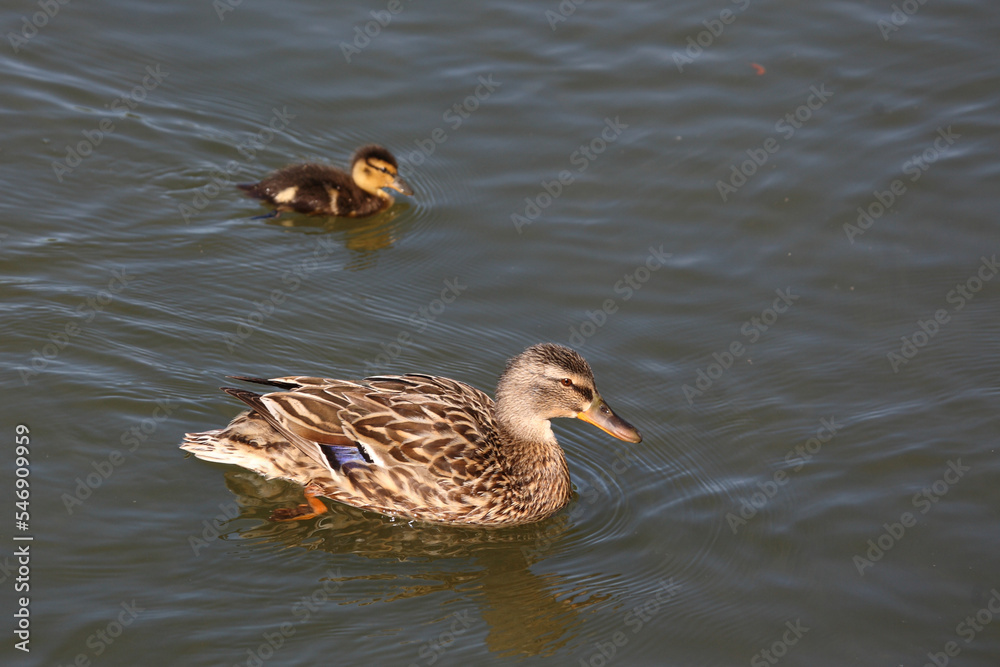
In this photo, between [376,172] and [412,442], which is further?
[376,172]

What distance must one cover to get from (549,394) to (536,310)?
49.7 inches

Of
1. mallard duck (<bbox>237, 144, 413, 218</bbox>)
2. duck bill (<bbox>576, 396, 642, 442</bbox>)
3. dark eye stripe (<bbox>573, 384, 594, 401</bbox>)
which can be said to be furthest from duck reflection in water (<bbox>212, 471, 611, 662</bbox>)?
mallard duck (<bbox>237, 144, 413, 218</bbox>)

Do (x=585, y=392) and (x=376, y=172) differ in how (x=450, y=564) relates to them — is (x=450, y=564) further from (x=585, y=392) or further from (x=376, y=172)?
(x=376, y=172)

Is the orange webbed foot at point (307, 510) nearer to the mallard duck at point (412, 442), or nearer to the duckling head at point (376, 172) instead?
the mallard duck at point (412, 442)

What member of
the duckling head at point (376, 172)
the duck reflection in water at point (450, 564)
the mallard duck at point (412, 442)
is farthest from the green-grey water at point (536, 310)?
the duckling head at point (376, 172)

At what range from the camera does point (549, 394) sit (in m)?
6.01

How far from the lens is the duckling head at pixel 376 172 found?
321 inches

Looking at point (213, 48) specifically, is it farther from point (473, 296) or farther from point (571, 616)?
point (571, 616)

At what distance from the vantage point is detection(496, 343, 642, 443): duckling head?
5.95 metres

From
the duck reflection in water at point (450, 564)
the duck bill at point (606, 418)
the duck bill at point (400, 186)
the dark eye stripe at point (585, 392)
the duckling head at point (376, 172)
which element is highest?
the duckling head at point (376, 172)

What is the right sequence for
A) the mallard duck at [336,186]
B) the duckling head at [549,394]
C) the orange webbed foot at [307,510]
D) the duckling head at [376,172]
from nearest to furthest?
the orange webbed foot at [307,510] < the duckling head at [549,394] < the mallard duck at [336,186] < the duckling head at [376,172]

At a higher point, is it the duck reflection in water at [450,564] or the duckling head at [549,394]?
the duckling head at [549,394]

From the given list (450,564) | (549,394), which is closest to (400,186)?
(549,394)

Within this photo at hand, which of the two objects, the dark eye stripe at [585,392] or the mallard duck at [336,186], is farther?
the mallard duck at [336,186]
